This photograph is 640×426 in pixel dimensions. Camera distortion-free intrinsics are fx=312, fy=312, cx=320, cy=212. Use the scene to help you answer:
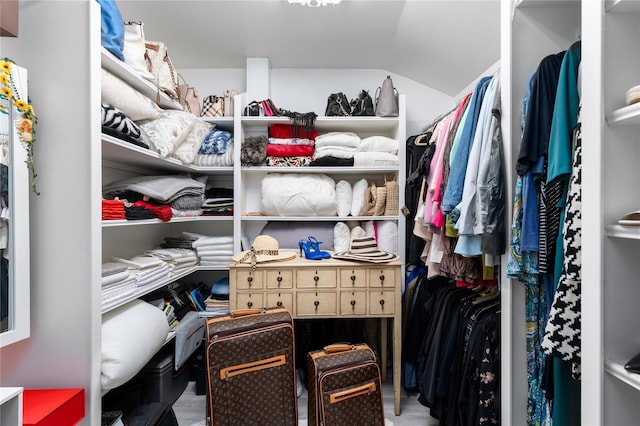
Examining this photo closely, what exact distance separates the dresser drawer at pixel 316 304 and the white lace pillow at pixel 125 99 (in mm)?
1318

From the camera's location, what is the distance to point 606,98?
0.82 meters

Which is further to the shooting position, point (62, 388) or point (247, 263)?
point (247, 263)

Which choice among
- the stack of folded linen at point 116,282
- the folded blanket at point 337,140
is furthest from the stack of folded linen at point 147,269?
the folded blanket at point 337,140

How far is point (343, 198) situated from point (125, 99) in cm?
145

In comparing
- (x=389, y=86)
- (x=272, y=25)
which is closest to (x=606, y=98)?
(x=389, y=86)

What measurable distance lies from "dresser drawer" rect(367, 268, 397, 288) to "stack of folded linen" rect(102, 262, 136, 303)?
4.18ft

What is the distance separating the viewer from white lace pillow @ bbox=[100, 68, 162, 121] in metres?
1.38

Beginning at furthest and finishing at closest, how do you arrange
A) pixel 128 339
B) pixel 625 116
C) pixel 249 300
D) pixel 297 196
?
pixel 297 196 < pixel 249 300 < pixel 128 339 < pixel 625 116

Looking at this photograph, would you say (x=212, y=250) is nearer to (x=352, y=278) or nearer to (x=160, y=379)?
(x=160, y=379)

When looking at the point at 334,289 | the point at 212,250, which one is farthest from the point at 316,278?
the point at 212,250

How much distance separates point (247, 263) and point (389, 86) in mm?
1568

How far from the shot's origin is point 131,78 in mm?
1562

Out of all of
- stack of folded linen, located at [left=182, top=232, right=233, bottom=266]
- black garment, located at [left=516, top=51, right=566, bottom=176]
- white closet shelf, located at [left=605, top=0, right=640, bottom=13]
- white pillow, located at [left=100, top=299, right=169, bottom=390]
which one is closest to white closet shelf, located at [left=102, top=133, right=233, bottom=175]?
stack of folded linen, located at [left=182, top=232, right=233, bottom=266]

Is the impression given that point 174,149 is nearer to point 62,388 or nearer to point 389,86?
point 62,388
